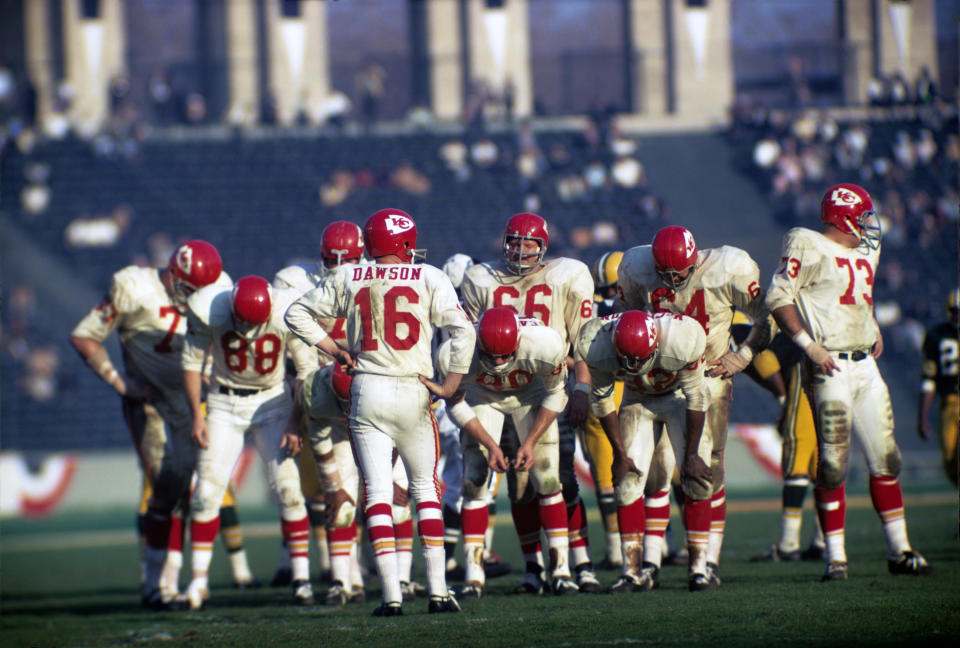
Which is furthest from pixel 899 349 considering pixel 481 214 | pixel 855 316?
pixel 855 316

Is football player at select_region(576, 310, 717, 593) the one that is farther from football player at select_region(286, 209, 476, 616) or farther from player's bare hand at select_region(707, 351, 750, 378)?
Answer: football player at select_region(286, 209, 476, 616)

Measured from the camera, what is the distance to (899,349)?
68.3 feet

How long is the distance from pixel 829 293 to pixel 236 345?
3.57 m

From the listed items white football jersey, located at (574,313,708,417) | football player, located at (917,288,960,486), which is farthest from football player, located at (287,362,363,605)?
football player, located at (917,288,960,486)

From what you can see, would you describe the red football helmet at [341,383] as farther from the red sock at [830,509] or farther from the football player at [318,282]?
the red sock at [830,509]

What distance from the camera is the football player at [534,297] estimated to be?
288 inches

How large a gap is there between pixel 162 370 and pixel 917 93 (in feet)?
76.7

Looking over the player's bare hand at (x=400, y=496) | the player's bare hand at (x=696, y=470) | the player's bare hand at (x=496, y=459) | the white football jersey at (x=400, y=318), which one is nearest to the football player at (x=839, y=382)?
the player's bare hand at (x=696, y=470)

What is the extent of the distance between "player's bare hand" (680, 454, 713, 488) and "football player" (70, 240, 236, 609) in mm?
3333

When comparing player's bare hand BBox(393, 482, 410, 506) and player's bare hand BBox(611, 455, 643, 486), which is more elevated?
player's bare hand BBox(611, 455, 643, 486)

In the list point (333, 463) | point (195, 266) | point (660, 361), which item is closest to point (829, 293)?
point (660, 361)

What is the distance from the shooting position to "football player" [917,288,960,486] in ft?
32.4

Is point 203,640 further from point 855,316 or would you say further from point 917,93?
point 917,93

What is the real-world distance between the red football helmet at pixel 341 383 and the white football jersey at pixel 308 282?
0.73 metres
